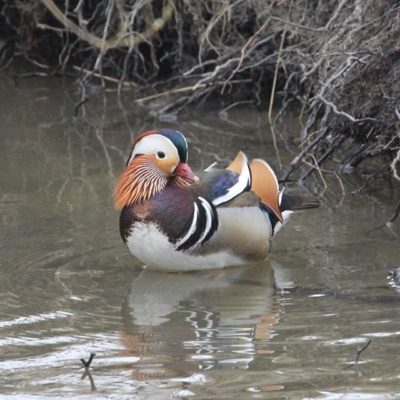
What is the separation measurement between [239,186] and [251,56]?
12.0 ft

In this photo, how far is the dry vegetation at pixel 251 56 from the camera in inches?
284

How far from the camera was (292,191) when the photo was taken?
7.57 metres

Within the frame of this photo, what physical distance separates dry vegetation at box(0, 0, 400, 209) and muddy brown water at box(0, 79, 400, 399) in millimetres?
504

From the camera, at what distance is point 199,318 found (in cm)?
539

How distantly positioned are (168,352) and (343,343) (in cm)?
73

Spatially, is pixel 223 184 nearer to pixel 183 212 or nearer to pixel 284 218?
pixel 183 212

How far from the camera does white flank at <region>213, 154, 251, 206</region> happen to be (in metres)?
6.23

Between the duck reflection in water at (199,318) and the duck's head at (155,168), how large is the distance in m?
0.45

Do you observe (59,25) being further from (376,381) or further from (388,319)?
(376,381)

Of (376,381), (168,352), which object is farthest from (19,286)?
(376,381)

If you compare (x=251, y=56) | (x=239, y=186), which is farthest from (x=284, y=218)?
(x=251, y=56)

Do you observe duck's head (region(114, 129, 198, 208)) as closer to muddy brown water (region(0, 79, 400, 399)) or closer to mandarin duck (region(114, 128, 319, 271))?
mandarin duck (region(114, 128, 319, 271))

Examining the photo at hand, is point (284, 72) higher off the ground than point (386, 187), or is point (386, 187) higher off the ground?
point (284, 72)

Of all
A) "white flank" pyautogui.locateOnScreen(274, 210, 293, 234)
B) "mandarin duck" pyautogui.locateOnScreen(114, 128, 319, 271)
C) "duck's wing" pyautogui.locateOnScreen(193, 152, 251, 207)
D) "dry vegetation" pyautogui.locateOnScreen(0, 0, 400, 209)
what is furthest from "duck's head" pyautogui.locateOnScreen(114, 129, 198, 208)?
"dry vegetation" pyautogui.locateOnScreen(0, 0, 400, 209)
